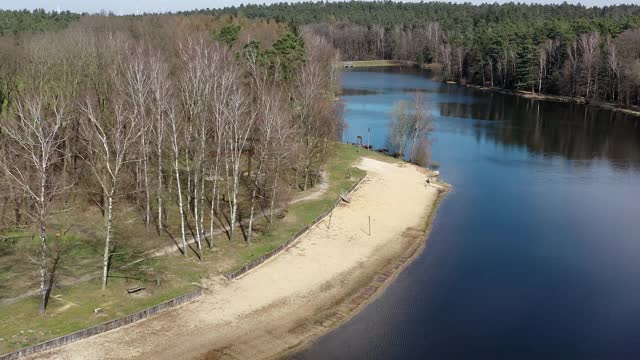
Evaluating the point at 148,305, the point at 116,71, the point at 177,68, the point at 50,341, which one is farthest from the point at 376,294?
the point at 177,68

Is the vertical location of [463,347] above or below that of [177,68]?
below

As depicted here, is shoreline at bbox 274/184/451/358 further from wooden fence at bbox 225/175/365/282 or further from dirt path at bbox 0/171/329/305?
dirt path at bbox 0/171/329/305

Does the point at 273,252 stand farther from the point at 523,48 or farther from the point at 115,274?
the point at 523,48

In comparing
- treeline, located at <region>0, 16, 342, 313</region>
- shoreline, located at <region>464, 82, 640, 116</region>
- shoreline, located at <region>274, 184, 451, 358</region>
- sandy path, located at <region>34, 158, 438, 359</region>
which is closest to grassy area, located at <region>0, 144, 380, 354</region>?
treeline, located at <region>0, 16, 342, 313</region>

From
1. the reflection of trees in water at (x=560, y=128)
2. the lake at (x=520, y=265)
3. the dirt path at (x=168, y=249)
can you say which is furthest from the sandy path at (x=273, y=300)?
the reflection of trees in water at (x=560, y=128)

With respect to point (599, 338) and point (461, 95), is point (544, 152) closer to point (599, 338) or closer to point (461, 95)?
point (599, 338)

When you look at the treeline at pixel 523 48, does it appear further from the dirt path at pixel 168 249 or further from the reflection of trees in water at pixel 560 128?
the dirt path at pixel 168 249

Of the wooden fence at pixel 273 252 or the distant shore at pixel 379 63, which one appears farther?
the distant shore at pixel 379 63
